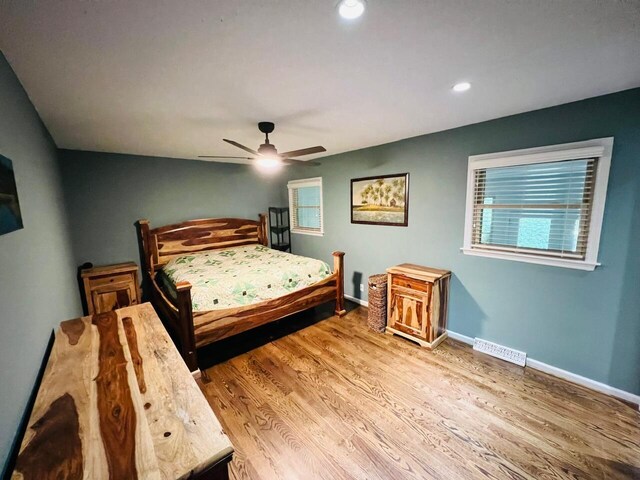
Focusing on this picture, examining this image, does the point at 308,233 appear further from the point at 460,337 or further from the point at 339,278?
the point at 460,337

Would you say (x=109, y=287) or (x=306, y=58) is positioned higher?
(x=306, y=58)

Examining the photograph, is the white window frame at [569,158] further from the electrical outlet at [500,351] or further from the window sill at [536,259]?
the electrical outlet at [500,351]

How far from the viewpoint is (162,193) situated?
4.02 metres

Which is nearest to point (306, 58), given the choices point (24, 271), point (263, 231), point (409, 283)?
point (24, 271)

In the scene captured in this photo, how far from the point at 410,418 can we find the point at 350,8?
2468mm

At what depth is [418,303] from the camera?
2.83 metres

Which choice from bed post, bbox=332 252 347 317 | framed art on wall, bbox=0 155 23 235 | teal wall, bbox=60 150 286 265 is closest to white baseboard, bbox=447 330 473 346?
bed post, bbox=332 252 347 317

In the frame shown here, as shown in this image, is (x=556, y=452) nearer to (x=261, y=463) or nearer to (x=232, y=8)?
(x=261, y=463)

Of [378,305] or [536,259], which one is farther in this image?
[378,305]

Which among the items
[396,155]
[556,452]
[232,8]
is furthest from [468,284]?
[232,8]

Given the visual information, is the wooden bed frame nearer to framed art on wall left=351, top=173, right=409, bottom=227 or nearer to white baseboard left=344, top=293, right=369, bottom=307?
white baseboard left=344, top=293, right=369, bottom=307

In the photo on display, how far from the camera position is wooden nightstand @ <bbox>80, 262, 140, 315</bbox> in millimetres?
3219

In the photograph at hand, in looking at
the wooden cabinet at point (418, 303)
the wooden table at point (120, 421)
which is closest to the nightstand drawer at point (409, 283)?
the wooden cabinet at point (418, 303)

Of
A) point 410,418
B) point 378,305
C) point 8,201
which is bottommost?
point 410,418
